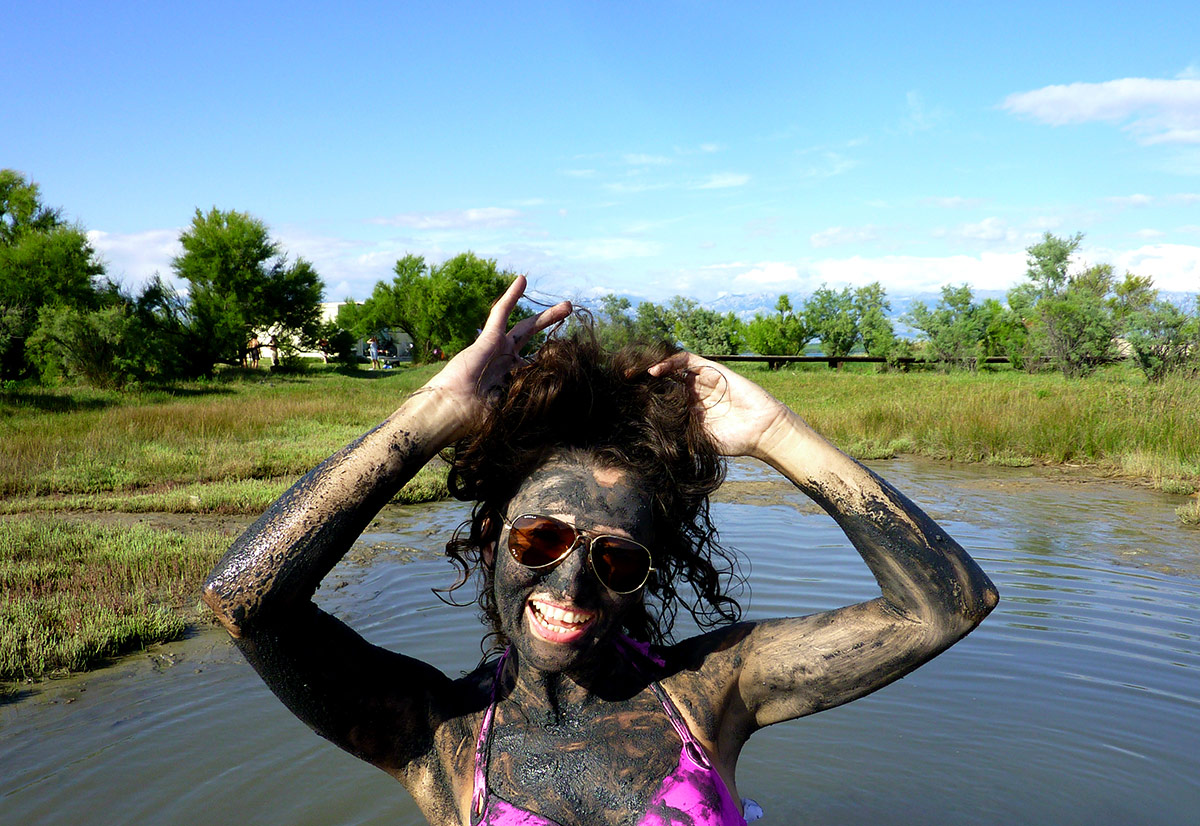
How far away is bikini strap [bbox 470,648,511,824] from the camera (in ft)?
7.70

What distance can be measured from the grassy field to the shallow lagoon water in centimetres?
66

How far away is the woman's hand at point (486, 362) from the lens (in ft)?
7.57

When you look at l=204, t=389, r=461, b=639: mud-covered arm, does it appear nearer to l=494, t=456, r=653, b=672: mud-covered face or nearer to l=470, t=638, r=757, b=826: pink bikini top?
l=494, t=456, r=653, b=672: mud-covered face

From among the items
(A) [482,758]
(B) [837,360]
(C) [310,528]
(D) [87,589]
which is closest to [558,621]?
(A) [482,758]

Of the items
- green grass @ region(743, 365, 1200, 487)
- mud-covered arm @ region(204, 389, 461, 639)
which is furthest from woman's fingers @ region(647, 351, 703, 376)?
green grass @ region(743, 365, 1200, 487)

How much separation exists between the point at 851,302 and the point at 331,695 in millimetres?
53112

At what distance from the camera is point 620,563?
2268 millimetres

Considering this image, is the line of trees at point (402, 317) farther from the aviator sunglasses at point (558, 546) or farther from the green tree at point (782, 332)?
the aviator sunglasses at point (558, 546)

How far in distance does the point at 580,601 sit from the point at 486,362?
62 cm

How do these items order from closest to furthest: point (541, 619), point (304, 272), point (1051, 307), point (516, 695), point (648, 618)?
point (541, 619) < point (516, 695) < point (648, 618) < point (1051, 307) < point (304, 272)

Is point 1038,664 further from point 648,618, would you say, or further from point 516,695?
point 516,695

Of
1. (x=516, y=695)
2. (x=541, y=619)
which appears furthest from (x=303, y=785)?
(x=541, y=619)

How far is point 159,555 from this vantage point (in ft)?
25.3

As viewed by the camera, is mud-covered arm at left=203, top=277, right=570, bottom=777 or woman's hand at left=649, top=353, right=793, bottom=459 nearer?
mud-covered arm at left=203, top=277, right=570, bottom=777
